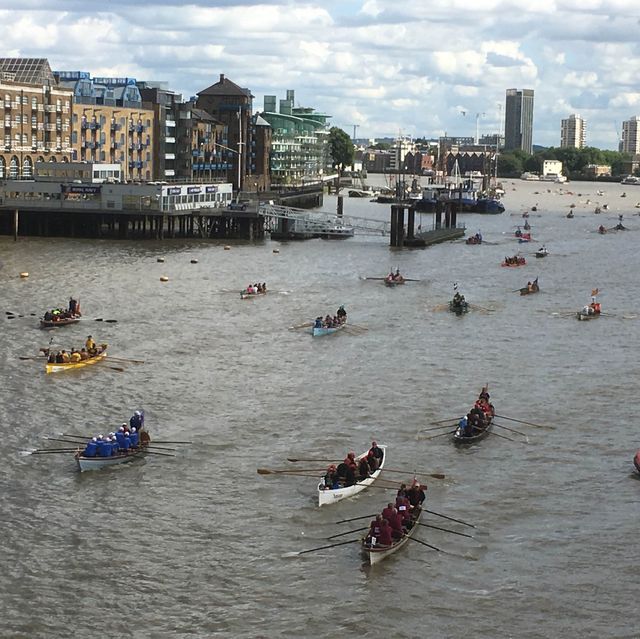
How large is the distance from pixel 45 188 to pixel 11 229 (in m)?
5.65

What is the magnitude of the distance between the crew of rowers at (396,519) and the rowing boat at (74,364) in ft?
80.2

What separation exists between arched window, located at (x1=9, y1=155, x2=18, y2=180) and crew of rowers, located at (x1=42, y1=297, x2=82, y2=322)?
6701cm

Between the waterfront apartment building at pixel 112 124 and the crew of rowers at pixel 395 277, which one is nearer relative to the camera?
the crew of rowers at pixel 395 277

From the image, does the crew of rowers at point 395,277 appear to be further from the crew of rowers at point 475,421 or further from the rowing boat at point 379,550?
the rowing boat at point 379,550

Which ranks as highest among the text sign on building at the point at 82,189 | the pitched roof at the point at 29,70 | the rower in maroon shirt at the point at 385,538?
the pitched roof at the point at 29,70

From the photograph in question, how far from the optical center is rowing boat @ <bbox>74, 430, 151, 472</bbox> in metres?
42.6

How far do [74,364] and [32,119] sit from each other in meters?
87.2

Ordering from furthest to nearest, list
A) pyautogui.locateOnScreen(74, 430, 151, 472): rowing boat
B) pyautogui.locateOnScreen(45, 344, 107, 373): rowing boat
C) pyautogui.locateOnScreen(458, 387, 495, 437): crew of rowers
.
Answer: pyautogui.locateOnScreen(45, 344, 107, 373): rowing boat → pyautogui.locateOnScreen(458, 387, 495, 437): crew of rowers → pyautogui.locateOnScreen(74, 430, 151, 472): rowing boat

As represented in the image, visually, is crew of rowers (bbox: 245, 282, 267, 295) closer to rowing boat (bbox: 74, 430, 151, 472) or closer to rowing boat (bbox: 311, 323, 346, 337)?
rowing boat (bbox: 311, 323, 346, 337)

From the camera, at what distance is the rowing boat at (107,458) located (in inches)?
1676

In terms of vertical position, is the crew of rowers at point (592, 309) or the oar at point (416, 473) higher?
the crew of rowers at point (592, 309)

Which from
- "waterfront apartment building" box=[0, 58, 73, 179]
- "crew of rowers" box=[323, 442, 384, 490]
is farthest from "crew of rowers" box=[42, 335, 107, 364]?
"waterfront apartment building" box=[0, 58, 73, 179]

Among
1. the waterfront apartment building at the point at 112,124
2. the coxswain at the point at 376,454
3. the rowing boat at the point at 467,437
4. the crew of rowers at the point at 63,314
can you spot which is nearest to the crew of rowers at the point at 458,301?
the crew of rowers at the point at 63,314

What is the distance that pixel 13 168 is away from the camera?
449 feet
